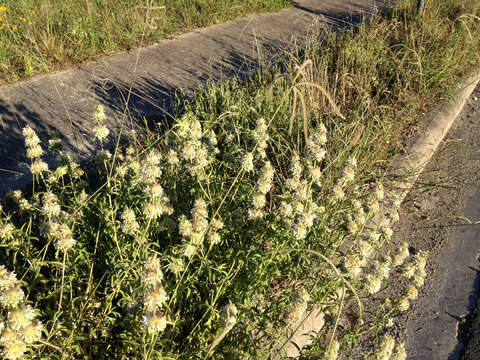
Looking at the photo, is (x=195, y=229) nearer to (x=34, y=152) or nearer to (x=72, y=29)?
(x=34, y=152)

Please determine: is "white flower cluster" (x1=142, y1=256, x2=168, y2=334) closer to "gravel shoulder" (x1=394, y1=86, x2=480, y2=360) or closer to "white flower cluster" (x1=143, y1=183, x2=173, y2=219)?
"white flower cluster" (x1=143, y1=183, x2=173, y2=219)

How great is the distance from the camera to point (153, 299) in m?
1.21

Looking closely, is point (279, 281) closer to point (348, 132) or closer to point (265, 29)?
point (348, 132)

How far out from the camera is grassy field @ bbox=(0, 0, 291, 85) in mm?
4707

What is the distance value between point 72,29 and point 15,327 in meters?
5.18

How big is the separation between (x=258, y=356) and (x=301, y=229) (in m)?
0.59

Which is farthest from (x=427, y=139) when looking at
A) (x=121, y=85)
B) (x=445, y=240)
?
(x=121, y=85)

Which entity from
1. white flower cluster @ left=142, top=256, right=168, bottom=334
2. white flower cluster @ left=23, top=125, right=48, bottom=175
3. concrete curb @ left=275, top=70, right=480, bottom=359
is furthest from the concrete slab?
concrete curb @ left=275, top=70, right=480, bottom=359

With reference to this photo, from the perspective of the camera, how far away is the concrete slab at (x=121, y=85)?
364 cm

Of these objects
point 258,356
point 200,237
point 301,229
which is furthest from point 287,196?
point 258,356

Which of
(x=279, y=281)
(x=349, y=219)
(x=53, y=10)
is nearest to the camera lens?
(x=349, y=219)

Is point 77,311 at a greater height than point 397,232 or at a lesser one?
greater

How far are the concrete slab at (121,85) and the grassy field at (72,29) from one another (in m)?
0.21

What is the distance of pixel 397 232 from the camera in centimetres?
326
